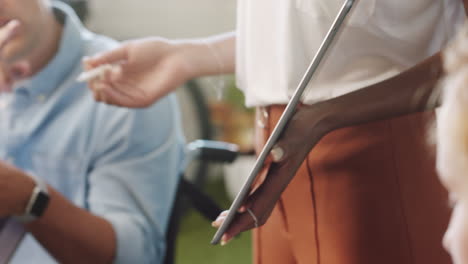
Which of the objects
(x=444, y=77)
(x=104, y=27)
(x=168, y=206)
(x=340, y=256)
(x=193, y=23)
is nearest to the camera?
(x=444, y=77)

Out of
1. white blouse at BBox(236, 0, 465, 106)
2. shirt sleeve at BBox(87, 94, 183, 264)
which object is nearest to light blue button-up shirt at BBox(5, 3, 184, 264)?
shirt sleeve at BBox(87, 94, 183, 264)

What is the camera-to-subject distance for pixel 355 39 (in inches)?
26.1

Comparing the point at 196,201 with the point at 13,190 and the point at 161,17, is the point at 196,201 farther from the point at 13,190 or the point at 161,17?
the point at 161,17

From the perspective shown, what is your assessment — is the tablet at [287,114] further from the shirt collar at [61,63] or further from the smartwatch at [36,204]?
the shirt collar at [61,63]

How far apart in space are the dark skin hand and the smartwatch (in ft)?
1.37

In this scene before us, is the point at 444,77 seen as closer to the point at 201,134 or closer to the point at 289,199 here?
the point at 289,199

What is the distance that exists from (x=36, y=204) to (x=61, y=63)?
33 cm

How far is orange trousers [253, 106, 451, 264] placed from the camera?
25.3 inches

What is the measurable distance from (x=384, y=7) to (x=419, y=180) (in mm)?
183

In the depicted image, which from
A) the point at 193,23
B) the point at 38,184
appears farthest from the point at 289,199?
the point at 193,23

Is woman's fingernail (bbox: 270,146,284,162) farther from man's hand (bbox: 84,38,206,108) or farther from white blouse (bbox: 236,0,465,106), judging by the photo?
man's hand (bbox: 84,38,206,108)

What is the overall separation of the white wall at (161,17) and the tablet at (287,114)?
1.65 metres

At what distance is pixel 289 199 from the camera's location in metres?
0.70

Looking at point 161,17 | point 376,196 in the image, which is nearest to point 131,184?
point 376,196
